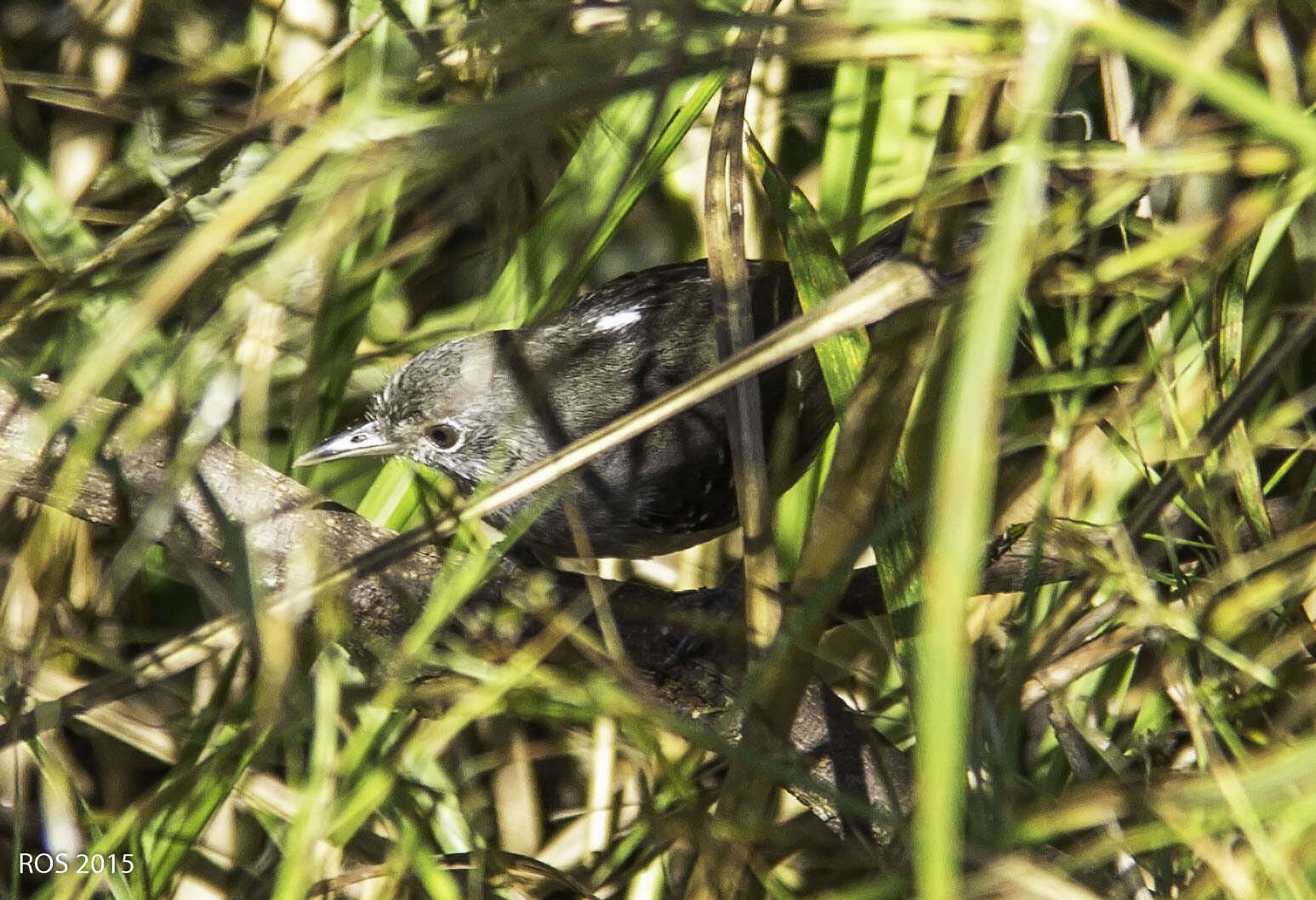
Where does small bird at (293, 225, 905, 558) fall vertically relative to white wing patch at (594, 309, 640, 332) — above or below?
below

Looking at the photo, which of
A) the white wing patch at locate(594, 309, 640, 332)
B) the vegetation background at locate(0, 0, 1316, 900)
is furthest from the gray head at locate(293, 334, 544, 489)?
the white wing patch at locate(594, 309, 640, 332)

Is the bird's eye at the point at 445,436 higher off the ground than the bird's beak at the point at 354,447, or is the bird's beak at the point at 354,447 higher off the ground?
the bird's eye at the point at 445,436

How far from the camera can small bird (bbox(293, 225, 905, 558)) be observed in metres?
3.22

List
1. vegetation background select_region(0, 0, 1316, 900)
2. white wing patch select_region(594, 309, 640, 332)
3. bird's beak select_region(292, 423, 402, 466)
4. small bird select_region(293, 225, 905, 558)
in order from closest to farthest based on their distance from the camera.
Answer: vegetation background select_region(0, 0, 1316, 900)
bird's beak select_region(292, 423, 402, 466)
small bird select_region(293, 225, 905, 558)
white wing patch select_region(594, 309, 640, 332)

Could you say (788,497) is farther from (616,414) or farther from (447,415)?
(447,415)

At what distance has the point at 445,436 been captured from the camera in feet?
10.9

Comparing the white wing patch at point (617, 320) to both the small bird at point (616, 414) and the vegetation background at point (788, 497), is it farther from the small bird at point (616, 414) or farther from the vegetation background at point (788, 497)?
the vegetation background at point (788, 497)

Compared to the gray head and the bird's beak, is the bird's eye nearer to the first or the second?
the gray head

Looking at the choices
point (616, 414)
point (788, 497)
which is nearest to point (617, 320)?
point (616, 414)

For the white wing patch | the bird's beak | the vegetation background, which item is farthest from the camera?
the white wing patch

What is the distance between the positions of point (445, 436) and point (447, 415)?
0.07m

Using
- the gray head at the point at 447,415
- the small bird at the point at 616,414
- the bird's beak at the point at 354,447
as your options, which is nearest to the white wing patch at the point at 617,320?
the small bird at the point at 616,414

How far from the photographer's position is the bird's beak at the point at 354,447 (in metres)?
3.10

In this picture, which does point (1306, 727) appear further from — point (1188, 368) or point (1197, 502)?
point (1188, 368)
